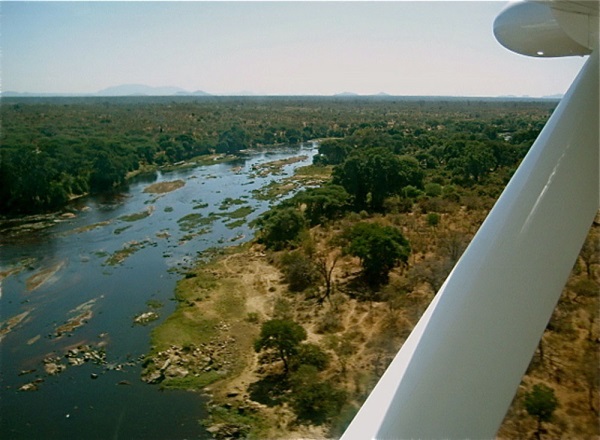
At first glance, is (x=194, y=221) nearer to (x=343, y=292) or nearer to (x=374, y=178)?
(x=374, y=178)

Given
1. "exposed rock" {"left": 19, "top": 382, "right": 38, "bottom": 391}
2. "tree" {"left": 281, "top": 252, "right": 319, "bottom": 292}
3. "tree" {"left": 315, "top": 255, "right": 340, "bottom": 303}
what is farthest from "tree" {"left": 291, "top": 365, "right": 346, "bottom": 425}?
A: "exposed rock" {"left": 19, "top": 382, "right": 38, "bottom": 391}

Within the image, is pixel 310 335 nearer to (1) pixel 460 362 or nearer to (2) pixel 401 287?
(2) pixel 401 287

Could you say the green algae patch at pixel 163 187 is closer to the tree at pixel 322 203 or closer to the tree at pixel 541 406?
the tree at pixel 322 203

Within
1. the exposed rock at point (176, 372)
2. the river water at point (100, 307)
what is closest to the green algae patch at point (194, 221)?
the river water at point (100, 307)

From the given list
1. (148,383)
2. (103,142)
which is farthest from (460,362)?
(103,142)

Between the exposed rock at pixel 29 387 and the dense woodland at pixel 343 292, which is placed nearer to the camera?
the dense woodland at pixel 343 292
